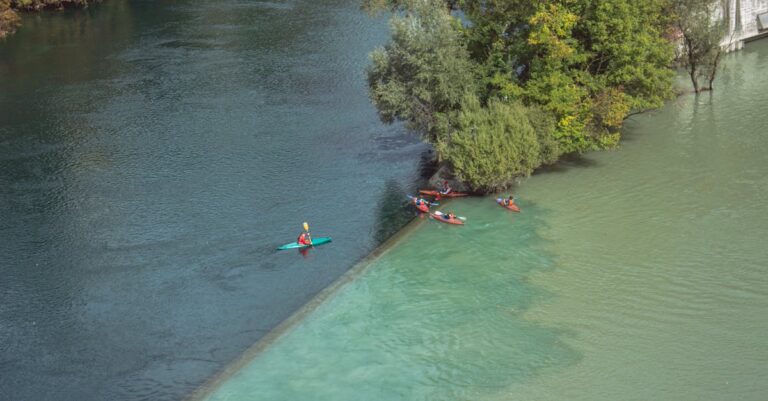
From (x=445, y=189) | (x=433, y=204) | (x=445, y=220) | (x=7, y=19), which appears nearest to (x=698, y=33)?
(x=445, y=189)

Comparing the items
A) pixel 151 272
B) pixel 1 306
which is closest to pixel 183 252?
pixel 151 272

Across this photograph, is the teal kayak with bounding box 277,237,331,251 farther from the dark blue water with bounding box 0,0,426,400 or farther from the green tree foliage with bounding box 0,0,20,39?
the green tree foliage with bounding box 0,0,20,39

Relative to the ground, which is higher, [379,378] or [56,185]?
[56,185]

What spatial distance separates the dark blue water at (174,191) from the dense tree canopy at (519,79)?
497 centimetres

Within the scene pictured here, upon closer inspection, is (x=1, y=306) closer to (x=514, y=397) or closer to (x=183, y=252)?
(x=183, y=252)

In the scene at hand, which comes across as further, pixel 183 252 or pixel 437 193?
pixel 437 193

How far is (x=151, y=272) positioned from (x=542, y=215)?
19250mm

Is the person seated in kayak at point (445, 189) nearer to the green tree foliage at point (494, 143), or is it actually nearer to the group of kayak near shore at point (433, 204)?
the group of kayak near shore at point (433, 204)

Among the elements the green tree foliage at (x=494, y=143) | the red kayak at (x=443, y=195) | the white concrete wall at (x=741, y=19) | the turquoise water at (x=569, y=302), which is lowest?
the turquoise water at (x=569, y=302)

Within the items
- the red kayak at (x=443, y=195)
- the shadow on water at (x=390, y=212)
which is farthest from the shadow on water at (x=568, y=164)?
the shadow on water at (x=390, y=212)

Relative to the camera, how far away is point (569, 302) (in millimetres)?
35312

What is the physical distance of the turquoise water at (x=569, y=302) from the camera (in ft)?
101

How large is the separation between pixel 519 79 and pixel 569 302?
1610 centimetres

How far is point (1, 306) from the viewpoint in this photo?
3756 cm
